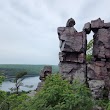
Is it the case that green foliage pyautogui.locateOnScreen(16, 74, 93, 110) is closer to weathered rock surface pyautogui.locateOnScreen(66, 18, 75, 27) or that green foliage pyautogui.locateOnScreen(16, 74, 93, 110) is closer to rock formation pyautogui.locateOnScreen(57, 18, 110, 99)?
rock formation pyautogui.locateOnScreen(57, 18, 110, 99)

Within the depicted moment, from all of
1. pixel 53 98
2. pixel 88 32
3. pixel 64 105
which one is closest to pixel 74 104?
pixel 64 105

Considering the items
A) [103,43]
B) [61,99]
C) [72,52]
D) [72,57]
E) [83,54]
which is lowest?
[61,99]

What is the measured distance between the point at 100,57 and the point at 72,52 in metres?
2.36

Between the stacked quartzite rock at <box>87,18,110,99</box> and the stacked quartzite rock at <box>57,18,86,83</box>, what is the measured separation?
2.54 feet

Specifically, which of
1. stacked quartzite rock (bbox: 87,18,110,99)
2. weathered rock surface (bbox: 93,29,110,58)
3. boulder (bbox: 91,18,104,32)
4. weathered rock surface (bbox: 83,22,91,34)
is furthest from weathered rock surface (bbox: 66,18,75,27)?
weathered rock surface (bbox: 93,29,110,58)

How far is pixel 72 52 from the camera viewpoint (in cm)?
2106

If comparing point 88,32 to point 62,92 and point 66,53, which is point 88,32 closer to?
point 66,53

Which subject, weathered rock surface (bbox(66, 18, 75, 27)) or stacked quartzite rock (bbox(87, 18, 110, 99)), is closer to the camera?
stacked quartzite rock (bbox(87, 18, 110, 99))

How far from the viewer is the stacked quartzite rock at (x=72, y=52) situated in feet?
68.1

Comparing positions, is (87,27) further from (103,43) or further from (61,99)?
(61,99)

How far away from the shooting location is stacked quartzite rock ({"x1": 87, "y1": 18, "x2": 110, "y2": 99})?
814 inches

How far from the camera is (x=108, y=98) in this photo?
19.2 meters

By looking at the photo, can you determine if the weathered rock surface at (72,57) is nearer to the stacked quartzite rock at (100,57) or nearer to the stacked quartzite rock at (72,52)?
the stacked quartzite rock at (72,52)

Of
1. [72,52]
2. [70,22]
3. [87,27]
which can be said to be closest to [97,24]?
[87,27]
